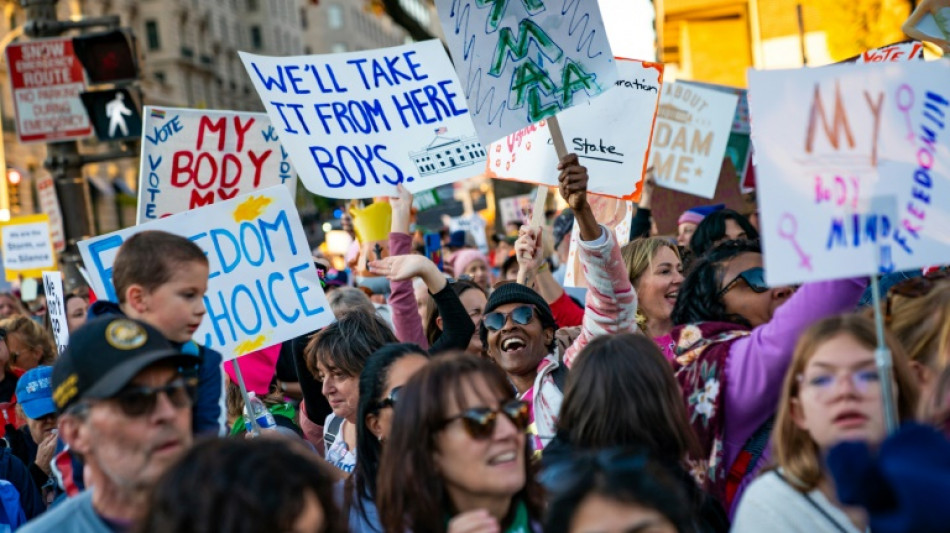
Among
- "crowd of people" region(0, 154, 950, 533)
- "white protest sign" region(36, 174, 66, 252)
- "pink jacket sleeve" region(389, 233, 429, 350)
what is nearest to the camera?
"crowd of people" region(0, 154, 950, 533)

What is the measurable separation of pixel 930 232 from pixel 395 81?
13.0 ft

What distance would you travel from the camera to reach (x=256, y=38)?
106250mm

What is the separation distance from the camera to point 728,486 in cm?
394

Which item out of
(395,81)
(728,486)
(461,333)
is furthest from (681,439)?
(395,81)

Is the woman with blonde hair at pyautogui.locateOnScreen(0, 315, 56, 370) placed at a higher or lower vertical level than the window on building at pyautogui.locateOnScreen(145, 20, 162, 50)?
lower

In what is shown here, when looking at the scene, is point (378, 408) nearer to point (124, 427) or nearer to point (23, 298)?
point (124, 427)

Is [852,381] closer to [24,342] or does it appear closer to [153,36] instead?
[24,342]

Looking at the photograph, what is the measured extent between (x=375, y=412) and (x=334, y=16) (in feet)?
427

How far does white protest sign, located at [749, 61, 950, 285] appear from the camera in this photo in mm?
3145

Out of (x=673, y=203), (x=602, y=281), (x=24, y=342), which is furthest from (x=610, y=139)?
(x=24, y=342)

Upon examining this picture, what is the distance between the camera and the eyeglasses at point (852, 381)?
10.3 ft

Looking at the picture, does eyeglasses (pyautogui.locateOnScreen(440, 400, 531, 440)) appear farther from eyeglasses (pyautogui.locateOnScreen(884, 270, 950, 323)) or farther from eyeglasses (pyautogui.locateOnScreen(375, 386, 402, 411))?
eyeglasses (pyautogui.locateOnScreen(884, 270, 950, 323))

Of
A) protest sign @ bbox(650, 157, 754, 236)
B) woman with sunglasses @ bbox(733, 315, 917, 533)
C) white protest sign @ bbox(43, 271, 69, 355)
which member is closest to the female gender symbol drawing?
woman with sunglasses @ bbox(733, 315, 917, 533)

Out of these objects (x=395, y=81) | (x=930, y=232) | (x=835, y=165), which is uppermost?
(x=395, y=81)
